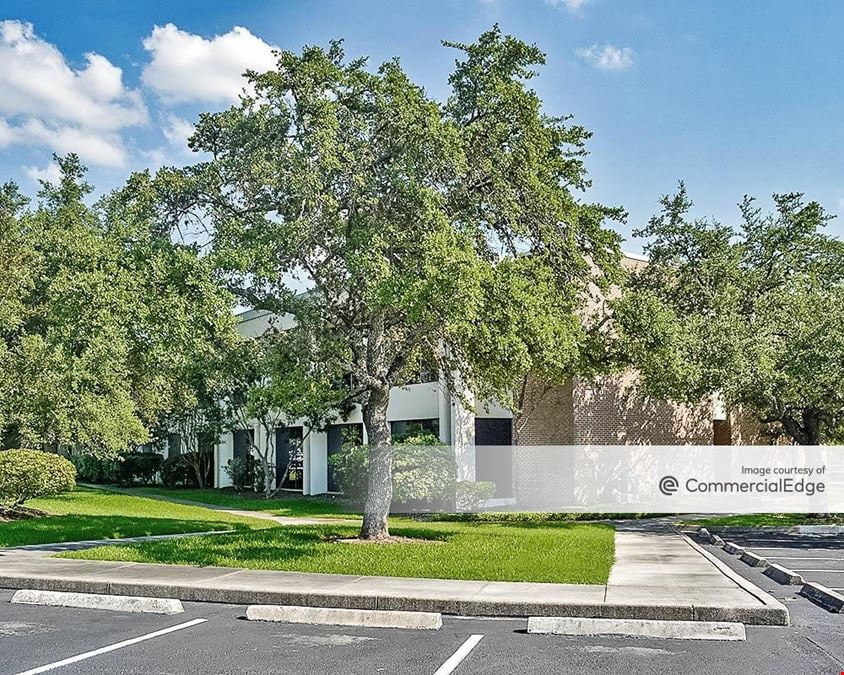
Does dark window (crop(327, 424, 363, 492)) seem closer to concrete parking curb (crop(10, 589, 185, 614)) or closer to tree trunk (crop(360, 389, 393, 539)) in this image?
tree trunk (crop(360, 389, 393, 539))

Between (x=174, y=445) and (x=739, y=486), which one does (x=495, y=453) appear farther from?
(x=174, y=445)

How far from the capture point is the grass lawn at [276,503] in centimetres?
2739

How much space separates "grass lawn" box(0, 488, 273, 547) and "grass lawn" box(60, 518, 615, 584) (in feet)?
8.90

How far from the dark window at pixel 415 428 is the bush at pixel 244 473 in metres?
9.62

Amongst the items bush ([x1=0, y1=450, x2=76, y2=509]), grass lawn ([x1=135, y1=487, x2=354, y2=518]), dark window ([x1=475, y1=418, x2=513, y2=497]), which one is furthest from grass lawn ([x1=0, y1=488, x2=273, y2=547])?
dark window ([x1=475, y1=418, x2=513, y2=497])

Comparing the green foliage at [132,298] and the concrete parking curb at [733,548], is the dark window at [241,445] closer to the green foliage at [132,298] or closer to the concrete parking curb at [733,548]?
the green foliage at [132,298]

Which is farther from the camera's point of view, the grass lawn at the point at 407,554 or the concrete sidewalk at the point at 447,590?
the grass lawn at the point at 407,554

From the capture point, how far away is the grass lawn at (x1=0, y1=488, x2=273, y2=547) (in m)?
18.1

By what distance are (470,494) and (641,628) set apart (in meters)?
18.0

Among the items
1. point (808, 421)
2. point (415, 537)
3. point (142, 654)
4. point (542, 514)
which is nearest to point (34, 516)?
point (415, 537)

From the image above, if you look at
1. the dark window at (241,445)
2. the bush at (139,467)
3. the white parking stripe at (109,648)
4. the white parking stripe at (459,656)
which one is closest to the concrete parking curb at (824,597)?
the white parking stripe at (459,656)

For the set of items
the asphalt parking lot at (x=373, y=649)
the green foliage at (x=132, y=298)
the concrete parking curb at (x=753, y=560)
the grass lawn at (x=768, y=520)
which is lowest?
the grass lawn at (x=768, y=520)

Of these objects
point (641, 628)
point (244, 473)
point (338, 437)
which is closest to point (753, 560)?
point (641, 628)

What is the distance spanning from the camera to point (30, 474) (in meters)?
20.5
